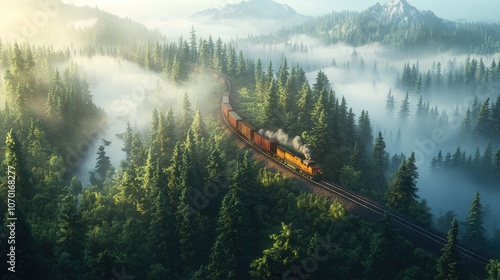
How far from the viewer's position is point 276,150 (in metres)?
63.3

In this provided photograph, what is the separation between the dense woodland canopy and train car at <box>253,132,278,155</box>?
3.90 metres

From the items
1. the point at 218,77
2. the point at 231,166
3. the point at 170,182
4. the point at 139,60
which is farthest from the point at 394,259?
the point at 139,60

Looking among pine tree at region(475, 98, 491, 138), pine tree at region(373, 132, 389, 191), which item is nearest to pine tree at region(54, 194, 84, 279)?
pine tree at region(373, 132, 389, 191)

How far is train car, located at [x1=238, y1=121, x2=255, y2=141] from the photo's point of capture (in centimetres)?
6925

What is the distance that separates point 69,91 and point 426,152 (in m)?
146

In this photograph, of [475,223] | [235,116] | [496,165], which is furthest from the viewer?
[496,165]

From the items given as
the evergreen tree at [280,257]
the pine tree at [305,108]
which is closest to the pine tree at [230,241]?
the evergreen tree at [280,257]

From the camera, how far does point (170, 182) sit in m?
56.7

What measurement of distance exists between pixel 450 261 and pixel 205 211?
1249 inches

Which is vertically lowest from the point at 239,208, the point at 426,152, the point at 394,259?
the point at 426,152

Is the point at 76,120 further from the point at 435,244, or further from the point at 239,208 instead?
the point at 435,244

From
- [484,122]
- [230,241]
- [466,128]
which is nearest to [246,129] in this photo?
[230,241]

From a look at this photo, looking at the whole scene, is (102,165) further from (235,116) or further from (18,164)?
(235,116)

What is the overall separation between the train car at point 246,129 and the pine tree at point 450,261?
37.9m
